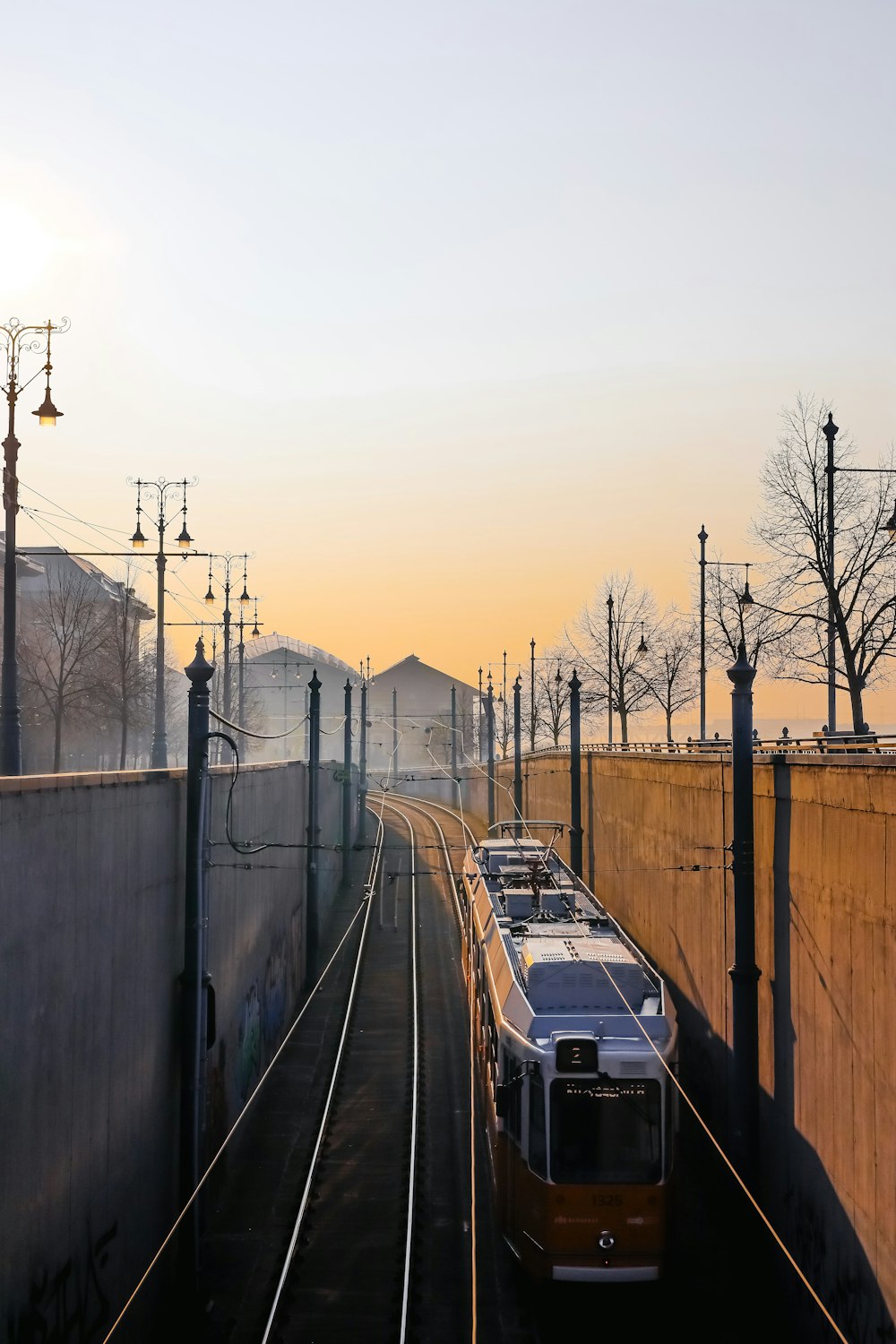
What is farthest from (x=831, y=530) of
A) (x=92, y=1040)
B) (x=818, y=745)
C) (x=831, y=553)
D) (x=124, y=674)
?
(x=124, y=674)

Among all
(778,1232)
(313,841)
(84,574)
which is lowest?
(778,1232)

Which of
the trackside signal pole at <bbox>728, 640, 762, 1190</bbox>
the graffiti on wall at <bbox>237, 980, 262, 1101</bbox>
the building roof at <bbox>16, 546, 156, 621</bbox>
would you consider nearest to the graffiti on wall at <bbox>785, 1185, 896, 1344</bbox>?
the trackside signal pole at <bbox>728, 640, 762, 1190</bbox>

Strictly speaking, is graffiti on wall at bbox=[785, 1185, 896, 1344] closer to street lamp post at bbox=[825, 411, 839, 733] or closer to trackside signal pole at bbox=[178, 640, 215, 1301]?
trackside signal pole at bbox=[178, 640, 215, 1301]

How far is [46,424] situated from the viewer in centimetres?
1848

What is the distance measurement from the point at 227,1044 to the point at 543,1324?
6302 mm

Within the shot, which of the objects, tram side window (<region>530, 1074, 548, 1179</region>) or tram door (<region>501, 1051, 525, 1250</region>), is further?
tram door (<region>501, 1051, 525, 1250</region>)

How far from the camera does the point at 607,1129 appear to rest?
42.8ft

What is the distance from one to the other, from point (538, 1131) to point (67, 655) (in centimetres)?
3029

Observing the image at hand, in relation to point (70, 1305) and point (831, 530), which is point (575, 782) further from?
point (70, 1305)

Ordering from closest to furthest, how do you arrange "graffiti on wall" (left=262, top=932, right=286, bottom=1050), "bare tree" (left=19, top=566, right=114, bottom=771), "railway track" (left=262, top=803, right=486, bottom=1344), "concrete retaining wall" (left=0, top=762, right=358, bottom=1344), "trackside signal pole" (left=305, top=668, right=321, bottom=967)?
"concrete retaining wall" (left=0, top=762, right=358, bottom=1344)
"railway track" (left=262, top=803, right=486, bottom=1344)
"graffiti on wall" (left=262, top=932, right=286, bottom=1050)
"trackside signal pole" (left=305, top=668, right=321, bottom=967)
"bare tree" (left=19, top=566, right=114, bottom=771)

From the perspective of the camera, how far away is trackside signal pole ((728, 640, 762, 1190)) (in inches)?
593

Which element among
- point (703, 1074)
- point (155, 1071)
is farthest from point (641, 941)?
point (155, 1071)

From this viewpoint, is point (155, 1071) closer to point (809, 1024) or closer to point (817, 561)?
point (809, 1024)

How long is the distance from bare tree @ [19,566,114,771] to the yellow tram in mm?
24154
